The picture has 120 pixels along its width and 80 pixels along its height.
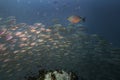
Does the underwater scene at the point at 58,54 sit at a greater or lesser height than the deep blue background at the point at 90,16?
lesser

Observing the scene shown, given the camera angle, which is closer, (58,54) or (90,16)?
(58,54)

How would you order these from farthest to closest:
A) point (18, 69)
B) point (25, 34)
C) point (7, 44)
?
point (25, 34) → point (7, 44) → point (18, 69)

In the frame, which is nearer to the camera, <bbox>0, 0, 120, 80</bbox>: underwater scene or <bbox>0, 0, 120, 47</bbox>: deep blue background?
<bbox>0, 0, 120, 80</bbox>: underwater scene

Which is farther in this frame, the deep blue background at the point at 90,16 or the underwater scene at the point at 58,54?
the deep blue background at the point at 90,16

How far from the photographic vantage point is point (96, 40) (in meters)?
16.1

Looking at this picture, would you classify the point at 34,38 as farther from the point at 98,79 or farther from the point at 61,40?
the point at 98,79

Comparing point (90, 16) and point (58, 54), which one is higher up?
point (90, 16)

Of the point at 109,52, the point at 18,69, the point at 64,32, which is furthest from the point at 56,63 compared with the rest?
the point at 64,32

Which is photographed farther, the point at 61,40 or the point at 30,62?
the point at 61,40

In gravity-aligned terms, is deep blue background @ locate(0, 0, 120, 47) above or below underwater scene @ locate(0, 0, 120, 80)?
above

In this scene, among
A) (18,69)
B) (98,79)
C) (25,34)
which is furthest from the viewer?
(25,34)

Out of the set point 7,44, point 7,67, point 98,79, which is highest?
point 7,44

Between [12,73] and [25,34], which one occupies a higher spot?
[25,34]

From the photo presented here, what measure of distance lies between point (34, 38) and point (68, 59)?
423 cm
